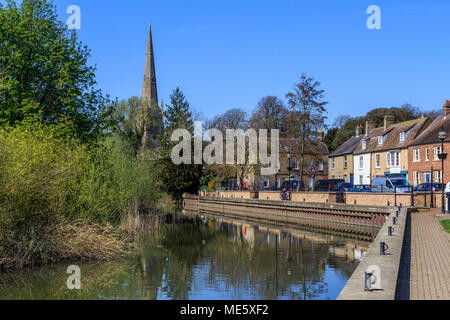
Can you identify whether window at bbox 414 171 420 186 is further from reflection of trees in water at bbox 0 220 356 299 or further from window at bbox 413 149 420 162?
reflection of trees in water at bbox 0 220 356 299

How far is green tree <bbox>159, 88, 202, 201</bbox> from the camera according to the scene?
52.3 metres

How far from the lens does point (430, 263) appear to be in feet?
35.3

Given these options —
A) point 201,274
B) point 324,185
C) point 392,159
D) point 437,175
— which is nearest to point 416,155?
point 437,175

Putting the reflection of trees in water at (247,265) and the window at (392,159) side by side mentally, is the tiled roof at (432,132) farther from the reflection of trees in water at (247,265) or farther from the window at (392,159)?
the reflection of trees in water at (247,265)

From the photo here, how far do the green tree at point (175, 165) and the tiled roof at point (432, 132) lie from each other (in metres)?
24.1

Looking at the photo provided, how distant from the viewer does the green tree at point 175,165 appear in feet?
172

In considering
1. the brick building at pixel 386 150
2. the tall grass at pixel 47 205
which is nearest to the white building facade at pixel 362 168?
the brick building at pixel 386 150

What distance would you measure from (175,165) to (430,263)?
4261 centimetres

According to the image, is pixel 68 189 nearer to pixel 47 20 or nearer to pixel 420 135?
pixel 47 20

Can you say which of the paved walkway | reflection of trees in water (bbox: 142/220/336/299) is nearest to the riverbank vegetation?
reflection of trees in water (bbox: 142/220/336/299)

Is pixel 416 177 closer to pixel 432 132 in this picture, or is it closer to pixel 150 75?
pixel 432 132

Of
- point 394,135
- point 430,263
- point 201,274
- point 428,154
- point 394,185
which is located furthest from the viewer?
point 394,135

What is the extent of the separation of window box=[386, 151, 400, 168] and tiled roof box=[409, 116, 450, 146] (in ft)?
11.8
